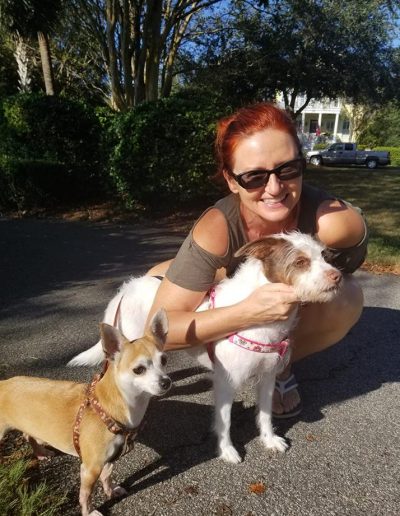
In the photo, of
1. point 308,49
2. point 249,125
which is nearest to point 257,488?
point 249,125

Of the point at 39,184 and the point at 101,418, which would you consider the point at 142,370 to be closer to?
the point at 101,418

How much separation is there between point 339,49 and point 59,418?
23487 mm

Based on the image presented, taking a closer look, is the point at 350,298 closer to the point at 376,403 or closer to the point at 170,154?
the point at 376,403

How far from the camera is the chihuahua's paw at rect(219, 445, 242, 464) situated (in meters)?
2.67

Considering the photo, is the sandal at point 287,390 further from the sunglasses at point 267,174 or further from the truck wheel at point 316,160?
the truck wheel at point 316,160

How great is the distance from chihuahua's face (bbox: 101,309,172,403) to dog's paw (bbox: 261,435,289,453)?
1121mm

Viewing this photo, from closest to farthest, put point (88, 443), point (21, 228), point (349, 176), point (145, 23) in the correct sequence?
1. point (88, 443)
2. point (21, 228)
3. point (145, 23)
4. point (349, 176)

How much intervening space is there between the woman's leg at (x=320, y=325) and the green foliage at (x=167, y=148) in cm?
620

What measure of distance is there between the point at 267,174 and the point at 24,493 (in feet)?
6.93

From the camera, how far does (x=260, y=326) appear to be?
2.52 metres

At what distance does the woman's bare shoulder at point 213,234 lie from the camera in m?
2.63

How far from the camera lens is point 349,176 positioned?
64.3 ft

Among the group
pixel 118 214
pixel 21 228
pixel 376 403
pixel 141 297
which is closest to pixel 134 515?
pixel 141 297

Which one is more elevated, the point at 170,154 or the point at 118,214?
the point at 170,154
